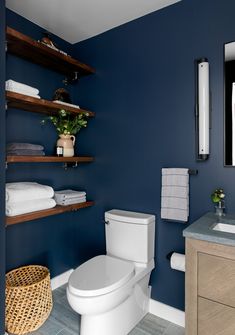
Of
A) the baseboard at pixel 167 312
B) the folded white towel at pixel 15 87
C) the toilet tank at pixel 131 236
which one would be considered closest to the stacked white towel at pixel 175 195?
the toilet tank at pixel 131 236

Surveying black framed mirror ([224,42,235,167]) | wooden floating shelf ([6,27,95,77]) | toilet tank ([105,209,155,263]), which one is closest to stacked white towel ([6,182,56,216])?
toilet tank ([105,209,155,263])

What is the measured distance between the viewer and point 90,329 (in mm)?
1521

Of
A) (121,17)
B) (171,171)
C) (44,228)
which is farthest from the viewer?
(44,228)

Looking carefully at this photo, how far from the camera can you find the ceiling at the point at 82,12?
1.79 m

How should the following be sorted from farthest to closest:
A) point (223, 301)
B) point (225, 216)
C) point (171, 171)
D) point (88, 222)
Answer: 1. point (88, 222)
2. point (171, 171)
3. point (225, 216)
4. point (223, 301)

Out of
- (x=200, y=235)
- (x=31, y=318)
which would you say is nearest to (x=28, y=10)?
(x=200, y=235)

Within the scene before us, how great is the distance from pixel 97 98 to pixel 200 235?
62.8 inches

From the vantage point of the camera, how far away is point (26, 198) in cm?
171

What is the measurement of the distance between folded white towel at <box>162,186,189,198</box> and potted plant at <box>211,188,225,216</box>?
0.65 feet

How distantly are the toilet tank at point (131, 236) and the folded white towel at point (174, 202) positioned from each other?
0.17m

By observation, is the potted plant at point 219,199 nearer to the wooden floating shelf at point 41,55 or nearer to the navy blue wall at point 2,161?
the navy blue wall at point 2,161

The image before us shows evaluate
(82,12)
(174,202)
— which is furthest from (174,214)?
(82,12)

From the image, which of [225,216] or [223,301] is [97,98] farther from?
[223,301]

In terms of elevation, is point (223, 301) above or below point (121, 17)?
below
